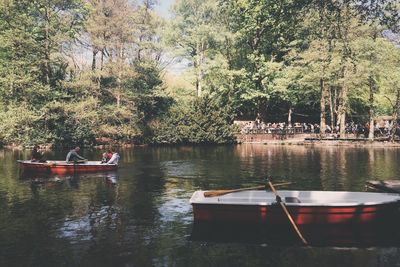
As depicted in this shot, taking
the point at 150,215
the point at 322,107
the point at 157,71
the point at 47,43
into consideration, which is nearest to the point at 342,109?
the point at 322,107

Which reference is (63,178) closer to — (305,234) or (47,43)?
(305,234)

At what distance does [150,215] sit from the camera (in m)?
18.6

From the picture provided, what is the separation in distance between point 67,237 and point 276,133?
45874 mm

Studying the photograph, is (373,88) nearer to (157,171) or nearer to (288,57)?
(288,57)

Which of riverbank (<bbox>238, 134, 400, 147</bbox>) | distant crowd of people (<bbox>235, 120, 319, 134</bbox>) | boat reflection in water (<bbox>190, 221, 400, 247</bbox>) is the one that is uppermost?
distant crowd of people (<bbox>235, 120, 319, 134</bbox>)

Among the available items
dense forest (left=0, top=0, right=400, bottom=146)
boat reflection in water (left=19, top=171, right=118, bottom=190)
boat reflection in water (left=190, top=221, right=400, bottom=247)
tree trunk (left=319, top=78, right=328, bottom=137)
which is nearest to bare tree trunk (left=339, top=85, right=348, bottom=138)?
dense forest (left=0, top=0, right=400, bottom=146)

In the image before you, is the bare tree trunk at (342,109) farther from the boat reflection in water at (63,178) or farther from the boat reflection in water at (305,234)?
the boat reflection in water at (305,234)

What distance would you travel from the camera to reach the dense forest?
51.2 m

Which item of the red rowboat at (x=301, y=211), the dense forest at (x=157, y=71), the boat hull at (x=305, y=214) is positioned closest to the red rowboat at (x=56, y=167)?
the red rowboat at (x=301, y=211)

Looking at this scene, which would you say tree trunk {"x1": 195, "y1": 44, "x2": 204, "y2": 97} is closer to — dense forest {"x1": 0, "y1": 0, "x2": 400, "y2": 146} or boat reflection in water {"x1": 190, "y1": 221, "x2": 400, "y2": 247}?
dense forest {"x1": 0, "y1": 0, "x2": 400, "y2": 146}

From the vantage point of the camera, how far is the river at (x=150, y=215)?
13141 millimetres

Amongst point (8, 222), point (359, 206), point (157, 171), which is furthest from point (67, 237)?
point (157, 171)

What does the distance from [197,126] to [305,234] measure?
42.0 metres

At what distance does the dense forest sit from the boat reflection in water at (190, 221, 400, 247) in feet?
108
